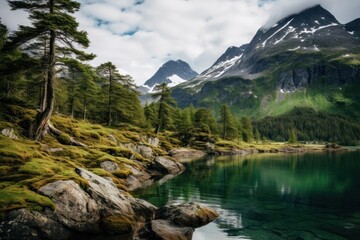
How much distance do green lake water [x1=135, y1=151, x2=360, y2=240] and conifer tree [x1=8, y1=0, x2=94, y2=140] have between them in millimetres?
14876

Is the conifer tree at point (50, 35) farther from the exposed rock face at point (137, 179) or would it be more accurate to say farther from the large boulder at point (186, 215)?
the large boulder at point (186, 215)

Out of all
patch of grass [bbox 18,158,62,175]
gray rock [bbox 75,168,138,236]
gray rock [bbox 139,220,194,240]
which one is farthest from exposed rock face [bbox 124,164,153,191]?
gray rock [bbox 139,220,194,240]

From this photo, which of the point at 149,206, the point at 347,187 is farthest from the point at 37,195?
the point at 347,187

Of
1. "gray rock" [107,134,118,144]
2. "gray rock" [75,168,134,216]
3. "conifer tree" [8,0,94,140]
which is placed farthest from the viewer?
"gray rock" [107,134,118,144]

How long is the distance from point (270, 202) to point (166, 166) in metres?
25.1

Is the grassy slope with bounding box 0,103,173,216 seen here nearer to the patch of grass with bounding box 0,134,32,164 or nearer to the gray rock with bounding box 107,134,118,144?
the patch of grass with bounding box 0,134,32,164

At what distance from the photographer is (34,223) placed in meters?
17.7

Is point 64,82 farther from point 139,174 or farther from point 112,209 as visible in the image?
point 112,209

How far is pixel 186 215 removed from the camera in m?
23.1

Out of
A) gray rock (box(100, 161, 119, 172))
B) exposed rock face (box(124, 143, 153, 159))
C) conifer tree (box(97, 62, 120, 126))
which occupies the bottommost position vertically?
gray rock (box(100, 161, 119, 172))

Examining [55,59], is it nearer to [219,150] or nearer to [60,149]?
[60,149]

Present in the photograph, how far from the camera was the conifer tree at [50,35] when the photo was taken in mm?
32406

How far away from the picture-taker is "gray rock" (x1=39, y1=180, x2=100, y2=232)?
63.4 ft

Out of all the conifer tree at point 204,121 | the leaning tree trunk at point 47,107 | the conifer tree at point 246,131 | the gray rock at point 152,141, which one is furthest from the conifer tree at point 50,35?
the conifer tree at point 246,131
